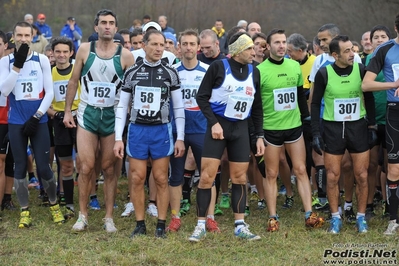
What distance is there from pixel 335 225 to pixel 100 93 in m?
2.97

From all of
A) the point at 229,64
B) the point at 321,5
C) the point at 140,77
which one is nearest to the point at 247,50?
the point at 229,64

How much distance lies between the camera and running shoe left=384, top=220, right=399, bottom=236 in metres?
6.91

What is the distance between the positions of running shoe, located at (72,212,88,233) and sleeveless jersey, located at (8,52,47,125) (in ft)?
4.08

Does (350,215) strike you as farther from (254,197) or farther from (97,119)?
(97,119)

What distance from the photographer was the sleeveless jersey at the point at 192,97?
24.6 feet

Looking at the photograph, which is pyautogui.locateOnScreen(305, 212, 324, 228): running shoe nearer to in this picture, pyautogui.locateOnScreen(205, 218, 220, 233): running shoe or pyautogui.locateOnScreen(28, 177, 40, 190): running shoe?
pyautogui.locateOnScreen(205, 218, 220, 233): running shoe

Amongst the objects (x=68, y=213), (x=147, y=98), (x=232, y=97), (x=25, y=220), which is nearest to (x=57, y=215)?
(x=68, y=213)

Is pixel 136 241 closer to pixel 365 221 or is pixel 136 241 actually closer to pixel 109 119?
pixel 109 119

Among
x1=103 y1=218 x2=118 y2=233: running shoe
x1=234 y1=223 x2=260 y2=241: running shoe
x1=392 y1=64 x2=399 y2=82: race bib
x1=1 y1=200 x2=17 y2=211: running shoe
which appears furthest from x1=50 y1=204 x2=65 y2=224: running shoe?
x1=392 y1=64 x2=399 y2=82: race bib

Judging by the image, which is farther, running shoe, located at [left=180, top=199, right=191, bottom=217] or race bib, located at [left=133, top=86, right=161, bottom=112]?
running shoe, located at [left=180, top=199, right=191, bottom=217]

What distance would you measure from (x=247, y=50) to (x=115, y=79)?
5.07ft

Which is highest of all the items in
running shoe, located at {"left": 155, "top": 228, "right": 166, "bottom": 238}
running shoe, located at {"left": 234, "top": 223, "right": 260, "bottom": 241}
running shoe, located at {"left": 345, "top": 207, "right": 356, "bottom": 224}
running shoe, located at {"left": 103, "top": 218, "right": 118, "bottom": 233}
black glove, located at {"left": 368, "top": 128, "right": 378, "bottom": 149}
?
black glove, located at {"left": 368, "top": 128, "right": 378, "bottom": 149}

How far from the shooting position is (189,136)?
24.6 feet

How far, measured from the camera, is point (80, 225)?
7348 mm
